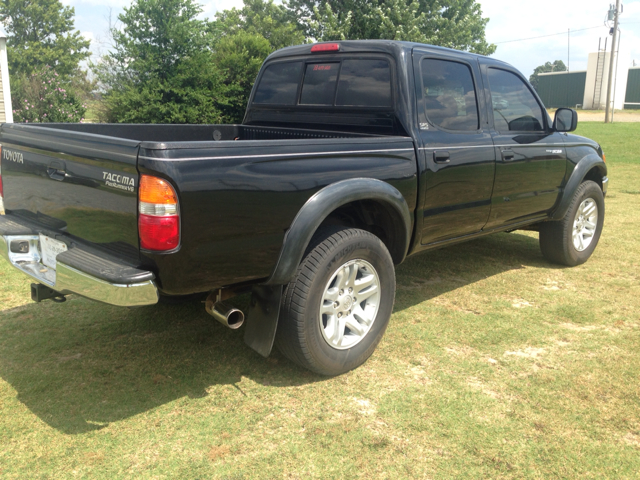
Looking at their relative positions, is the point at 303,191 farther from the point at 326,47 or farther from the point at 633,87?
the point at 633,87

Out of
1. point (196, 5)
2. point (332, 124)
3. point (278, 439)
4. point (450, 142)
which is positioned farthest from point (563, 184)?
point (196, 5)

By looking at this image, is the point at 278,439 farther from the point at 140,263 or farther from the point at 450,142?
the point at 450,142

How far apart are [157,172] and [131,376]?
1.42 metres

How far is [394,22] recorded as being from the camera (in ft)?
63.9

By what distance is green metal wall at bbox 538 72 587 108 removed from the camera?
50.4 meters

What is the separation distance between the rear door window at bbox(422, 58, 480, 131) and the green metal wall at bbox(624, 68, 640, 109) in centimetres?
5319

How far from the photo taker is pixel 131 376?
323 centimetres

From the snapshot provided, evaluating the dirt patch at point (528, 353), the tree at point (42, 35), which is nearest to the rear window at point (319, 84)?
the dirt patch at point (528, 353)

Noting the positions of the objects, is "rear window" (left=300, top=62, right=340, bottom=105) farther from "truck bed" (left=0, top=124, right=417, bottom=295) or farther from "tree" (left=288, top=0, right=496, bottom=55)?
"tree" (left=288, top=0, right=496, bottom=55)

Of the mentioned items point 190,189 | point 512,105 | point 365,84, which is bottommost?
point 190,189

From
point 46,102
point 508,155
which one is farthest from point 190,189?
point 46,102

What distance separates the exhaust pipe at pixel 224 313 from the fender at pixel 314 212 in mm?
227

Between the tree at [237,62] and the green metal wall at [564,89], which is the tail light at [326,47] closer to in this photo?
the tree at [237,62]

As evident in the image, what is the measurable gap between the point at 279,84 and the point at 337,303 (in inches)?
81.8
